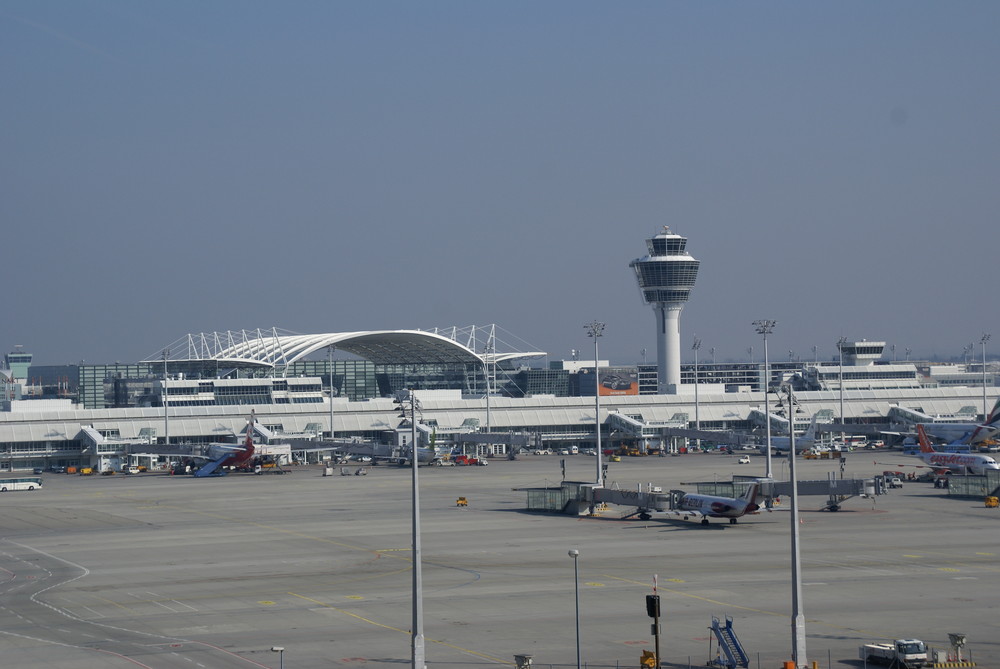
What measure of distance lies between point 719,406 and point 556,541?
122 metres

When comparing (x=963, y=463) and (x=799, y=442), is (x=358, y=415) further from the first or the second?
(x=963, y=463)

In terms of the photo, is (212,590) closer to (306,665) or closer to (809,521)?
(306,665)

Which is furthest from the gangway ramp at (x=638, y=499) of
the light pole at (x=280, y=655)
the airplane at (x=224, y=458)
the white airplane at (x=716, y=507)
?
the airplane at (x=224, y=458)

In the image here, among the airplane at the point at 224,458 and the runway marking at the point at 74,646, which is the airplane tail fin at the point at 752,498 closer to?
the runway marking at the point at 74,646

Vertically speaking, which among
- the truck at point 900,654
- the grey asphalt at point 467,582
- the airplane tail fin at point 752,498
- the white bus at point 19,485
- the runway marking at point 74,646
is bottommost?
the white bus at point 19,485

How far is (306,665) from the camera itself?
34969mm

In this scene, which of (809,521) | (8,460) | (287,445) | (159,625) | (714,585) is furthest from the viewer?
(8,460)

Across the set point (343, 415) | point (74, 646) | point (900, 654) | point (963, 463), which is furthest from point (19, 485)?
point (900, 654)

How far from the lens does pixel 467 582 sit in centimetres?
5088

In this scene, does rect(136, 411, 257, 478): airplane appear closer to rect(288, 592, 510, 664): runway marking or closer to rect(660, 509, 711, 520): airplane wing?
rect(660, 509, 711, 520): airplane wing

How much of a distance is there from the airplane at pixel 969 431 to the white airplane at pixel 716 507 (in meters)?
69.3

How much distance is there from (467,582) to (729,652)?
18396mm

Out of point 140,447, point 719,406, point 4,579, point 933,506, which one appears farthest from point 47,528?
point 719,406

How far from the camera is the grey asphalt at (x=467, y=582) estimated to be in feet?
123
